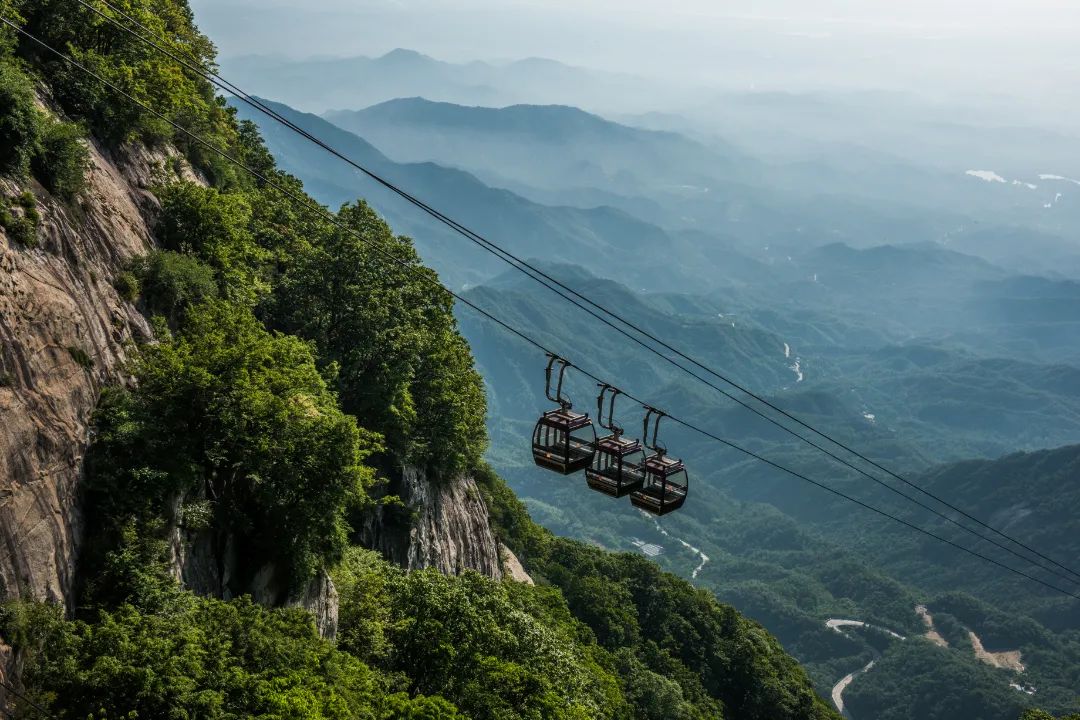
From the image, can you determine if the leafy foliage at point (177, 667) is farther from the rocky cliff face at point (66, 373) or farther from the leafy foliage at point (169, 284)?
the leafy foliage at point (169, 284)

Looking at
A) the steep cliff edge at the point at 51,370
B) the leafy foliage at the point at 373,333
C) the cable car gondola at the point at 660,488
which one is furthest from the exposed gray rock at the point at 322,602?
the leafy foliage at the point at 373,333

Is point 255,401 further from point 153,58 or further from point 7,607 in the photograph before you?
point 153,58

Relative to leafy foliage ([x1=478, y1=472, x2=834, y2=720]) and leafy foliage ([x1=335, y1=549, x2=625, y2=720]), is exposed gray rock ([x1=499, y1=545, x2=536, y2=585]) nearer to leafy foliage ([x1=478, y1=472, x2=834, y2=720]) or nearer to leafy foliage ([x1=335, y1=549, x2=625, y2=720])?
leafy foliage ([x1=478, y1=472, x2=834, y2=720])

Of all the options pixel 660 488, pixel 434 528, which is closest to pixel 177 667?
pixel 660 488

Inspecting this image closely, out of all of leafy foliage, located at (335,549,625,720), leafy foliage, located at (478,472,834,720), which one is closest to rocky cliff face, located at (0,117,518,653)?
leafy foliage, located at (335,549,625,720)

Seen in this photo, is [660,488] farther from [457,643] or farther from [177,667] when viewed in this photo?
[177,667]

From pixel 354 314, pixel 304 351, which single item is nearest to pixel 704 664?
pixel 354 314
